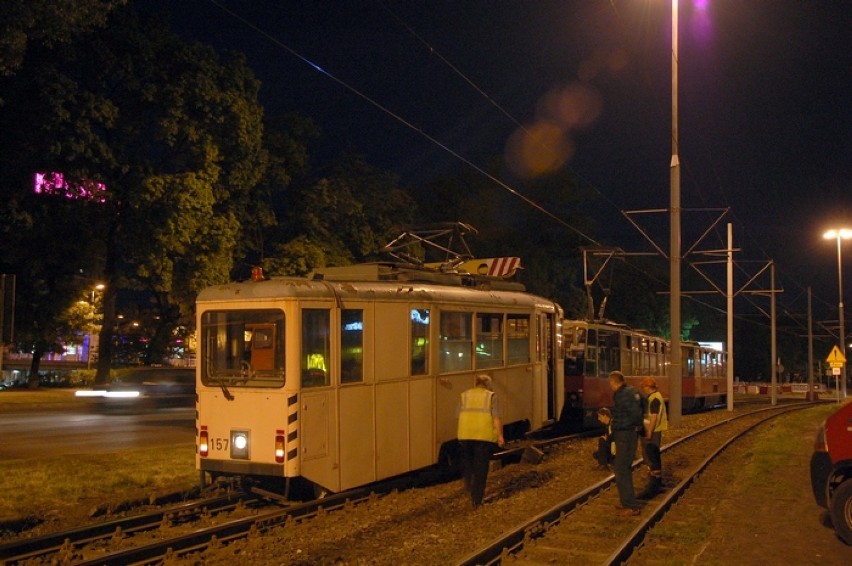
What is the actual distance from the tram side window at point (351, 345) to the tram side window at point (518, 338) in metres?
4.21

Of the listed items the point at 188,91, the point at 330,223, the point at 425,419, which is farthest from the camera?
the point at 330,223

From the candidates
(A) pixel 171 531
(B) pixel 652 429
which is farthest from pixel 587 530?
(A) pixel 171 531

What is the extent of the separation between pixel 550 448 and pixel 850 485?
9154mm

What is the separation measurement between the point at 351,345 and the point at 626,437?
351cm

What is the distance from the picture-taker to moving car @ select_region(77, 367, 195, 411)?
3231 centimetres

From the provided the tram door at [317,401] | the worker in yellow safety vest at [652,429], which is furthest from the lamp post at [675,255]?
the tram door at [317,401]

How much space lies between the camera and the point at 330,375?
418 inches

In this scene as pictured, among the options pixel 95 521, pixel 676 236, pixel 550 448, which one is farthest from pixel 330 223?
pixel 95 521

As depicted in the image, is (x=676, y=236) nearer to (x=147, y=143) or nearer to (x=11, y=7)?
(x=11, y=7)

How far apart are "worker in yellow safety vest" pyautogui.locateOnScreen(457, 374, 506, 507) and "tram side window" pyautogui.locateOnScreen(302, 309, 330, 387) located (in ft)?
5.89

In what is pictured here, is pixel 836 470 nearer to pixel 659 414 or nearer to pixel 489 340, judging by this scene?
pixel 659 414

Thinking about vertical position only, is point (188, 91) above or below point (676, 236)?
above

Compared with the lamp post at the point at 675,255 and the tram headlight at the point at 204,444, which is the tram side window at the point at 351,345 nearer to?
the tram headlight at the point at 204,444

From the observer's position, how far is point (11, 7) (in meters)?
17.7
